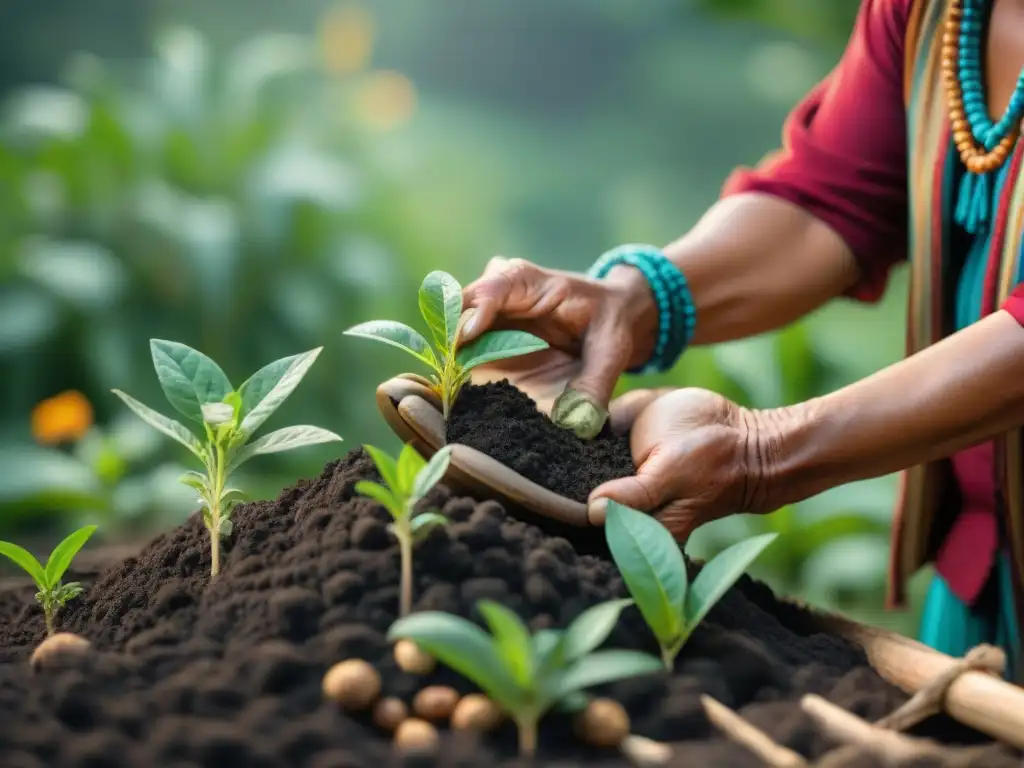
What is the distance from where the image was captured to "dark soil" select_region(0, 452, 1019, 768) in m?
0.68

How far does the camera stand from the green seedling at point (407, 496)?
2.60ft

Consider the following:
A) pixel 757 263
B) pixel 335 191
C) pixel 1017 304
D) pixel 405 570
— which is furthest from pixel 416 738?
pixel 335 191

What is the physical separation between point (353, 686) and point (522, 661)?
11 cm

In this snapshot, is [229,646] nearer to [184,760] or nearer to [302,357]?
[184,760]

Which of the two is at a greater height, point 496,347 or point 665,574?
point 496,347

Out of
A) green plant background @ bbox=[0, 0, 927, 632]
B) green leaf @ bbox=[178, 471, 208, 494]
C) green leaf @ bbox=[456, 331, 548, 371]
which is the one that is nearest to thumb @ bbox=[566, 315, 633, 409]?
green leaf @ bbox=[456, 331, 548, 371]

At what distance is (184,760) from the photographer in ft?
2.18

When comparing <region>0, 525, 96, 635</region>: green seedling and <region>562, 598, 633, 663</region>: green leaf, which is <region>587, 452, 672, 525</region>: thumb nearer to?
<region>562, 598, 633, 663</region>: green leaf

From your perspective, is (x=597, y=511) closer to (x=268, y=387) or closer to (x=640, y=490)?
(x=640, y=490)

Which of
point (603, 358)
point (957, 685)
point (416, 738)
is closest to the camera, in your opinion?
point (416, 738)

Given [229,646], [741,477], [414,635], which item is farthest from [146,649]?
[741,477]

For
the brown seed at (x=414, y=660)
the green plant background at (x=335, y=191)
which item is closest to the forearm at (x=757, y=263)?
the brown seed at (x=414, y=660)

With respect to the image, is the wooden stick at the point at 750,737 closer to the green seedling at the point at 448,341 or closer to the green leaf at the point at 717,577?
the green leaf at the point at 717,577

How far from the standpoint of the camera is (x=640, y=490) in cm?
98
